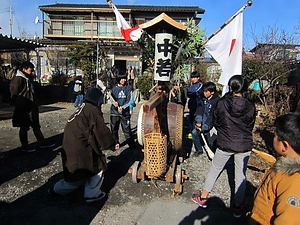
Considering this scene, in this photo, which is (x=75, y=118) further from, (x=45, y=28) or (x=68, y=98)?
(x=45, y=28)

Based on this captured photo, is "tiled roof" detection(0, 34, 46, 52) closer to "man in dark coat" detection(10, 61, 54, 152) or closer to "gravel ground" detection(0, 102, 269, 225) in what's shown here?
"man in dark coat" detection(10, 61, 54, 152)

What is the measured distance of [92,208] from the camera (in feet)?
10.8

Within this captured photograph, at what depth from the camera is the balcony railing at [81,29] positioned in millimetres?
22531

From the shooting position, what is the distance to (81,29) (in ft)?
75.9

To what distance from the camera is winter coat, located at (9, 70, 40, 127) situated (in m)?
4.77

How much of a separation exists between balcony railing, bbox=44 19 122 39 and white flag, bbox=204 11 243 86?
18.7 metres

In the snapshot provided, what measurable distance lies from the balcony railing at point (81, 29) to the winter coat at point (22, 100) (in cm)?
1849

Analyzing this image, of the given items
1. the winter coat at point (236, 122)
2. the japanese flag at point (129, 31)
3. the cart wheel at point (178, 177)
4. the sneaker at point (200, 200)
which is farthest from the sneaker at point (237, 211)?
the japanese flag at point (129, 31)

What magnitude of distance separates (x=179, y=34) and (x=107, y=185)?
114 inches

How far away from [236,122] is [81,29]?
22849mm

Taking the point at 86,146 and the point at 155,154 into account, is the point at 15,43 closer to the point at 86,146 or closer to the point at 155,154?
the point at 86,146

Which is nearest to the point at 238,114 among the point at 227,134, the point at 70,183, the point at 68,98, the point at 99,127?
the point at 227,134

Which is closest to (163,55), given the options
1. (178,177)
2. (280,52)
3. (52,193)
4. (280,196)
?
(178,177)

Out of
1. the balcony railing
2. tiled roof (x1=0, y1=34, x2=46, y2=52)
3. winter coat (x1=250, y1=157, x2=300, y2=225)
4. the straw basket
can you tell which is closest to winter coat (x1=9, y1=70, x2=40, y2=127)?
the straw basket
